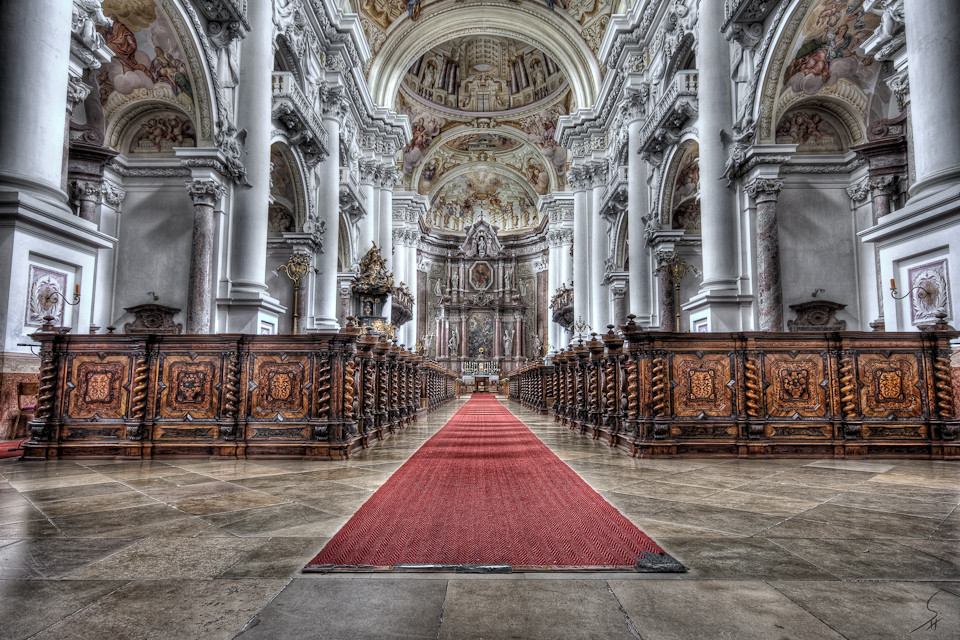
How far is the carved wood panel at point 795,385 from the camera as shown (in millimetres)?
5754

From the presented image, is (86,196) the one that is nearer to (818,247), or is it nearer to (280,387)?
(280,387)

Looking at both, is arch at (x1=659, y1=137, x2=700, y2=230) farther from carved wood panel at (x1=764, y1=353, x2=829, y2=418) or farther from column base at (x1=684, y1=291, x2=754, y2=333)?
carved wood panel at (x1=764, y1=353, x2=829, y2=418)

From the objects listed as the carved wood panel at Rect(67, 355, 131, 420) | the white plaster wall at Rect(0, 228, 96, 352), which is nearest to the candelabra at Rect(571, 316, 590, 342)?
the white plaster wall at Rect(0, 228, 96, 352)

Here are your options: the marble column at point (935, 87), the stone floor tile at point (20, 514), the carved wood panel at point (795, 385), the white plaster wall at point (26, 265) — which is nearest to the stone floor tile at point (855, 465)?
the carved wood panel at point (795, 385)

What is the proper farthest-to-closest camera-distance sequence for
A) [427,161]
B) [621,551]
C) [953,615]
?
1. [427,161]
2. [621,551]
3. [953,615]

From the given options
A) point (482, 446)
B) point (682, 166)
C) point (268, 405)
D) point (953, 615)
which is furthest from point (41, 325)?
point (682, 166)

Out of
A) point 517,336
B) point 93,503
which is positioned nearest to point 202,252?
point 93,503

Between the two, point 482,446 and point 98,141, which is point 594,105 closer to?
point 98,141

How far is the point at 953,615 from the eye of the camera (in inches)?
69.1

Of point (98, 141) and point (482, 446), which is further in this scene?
point (98, 141)

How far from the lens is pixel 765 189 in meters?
9.33

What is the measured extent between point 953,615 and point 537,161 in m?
34.5

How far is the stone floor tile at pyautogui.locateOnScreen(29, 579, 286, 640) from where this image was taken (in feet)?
5.33

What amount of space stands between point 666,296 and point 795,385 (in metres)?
8.27
